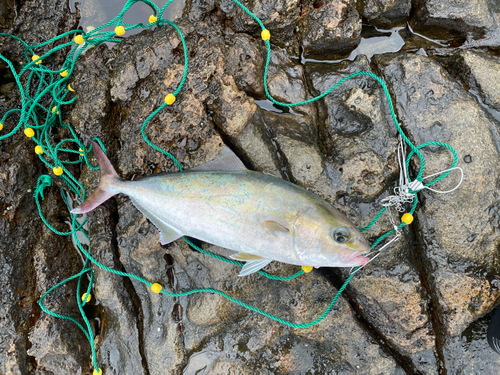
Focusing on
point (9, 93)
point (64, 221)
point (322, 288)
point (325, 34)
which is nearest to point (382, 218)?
point (322, 288)

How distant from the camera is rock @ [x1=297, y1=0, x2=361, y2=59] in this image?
296 cm

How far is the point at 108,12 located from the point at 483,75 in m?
4.16

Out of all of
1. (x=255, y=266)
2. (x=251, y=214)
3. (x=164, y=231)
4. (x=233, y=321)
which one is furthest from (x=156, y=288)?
(x=251, y=214)

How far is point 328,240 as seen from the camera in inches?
86.8

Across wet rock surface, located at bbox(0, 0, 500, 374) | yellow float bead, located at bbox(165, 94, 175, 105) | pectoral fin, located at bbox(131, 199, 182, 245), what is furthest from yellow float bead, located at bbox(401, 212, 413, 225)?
yellow float bead, located at bbox(165, 94, 175, 105)

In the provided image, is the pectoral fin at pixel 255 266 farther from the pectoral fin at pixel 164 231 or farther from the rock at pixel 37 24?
the rock at pixel 37 24

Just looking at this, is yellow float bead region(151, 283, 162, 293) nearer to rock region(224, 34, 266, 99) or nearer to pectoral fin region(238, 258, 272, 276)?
pectoral fin region(238, 258, 272, 276)

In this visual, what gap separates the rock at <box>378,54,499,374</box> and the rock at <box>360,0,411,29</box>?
87 centimetres

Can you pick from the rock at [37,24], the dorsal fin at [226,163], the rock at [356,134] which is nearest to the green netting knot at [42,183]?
the rock at [37,24]

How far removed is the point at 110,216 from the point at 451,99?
3.52 m

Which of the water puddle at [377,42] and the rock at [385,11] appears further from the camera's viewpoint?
the water puddle at [377,42]

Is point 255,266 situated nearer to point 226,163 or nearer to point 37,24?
point 226,163

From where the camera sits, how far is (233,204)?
2332mm

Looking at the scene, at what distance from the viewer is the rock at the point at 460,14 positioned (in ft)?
9.66
